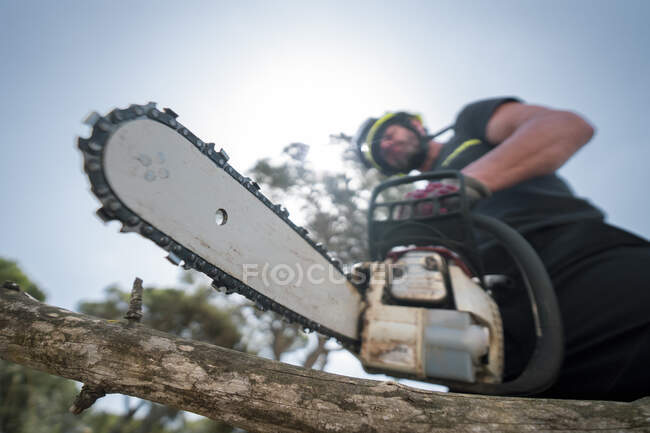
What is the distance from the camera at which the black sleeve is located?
1744 mm

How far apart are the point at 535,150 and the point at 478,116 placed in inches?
18.4

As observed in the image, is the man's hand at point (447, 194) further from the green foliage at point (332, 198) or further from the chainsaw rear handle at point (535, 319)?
the green foliage at point (332, 198)

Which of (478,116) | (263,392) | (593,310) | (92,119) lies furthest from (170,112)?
(593,310)

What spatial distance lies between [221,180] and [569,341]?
1739 mm

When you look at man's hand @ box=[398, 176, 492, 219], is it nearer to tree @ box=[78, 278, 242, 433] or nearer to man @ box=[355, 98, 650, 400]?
man @ box=[355, 98, 650, 400]

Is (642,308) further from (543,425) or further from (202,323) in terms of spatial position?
(202,323)

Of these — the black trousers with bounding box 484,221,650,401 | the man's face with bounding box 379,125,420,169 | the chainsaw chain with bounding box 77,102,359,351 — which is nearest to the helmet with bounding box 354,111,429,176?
the man's face with bounding box 379,125,420,169

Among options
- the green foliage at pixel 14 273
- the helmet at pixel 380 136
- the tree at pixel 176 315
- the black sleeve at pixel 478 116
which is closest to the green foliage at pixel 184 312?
the tree at pixel 176 315

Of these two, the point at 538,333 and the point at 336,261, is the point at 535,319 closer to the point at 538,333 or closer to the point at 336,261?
the point at 538,333

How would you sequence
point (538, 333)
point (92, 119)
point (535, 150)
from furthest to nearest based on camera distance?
point (535, 150)
point (538, 333)
point (92, 119)

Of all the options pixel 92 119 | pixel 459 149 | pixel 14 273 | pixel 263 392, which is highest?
pixel 14 273

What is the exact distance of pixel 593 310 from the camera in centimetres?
133

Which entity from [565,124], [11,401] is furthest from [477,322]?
[11,401]

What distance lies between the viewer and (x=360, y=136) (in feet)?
8.74
